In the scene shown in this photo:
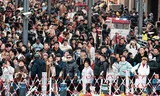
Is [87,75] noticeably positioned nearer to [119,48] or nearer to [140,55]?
[140,55]

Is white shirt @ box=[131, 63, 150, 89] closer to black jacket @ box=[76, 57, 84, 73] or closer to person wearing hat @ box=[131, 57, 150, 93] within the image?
person wearing hat @ box=[131, 57, 150, 93]

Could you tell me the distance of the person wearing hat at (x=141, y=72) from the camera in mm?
17438

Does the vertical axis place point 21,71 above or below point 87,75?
above

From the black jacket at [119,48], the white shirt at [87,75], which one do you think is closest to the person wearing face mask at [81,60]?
the white shirt at [87,75]

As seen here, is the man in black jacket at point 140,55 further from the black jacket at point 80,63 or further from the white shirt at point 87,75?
the white shirt at point 87,75

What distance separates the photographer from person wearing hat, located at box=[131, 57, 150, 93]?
17438 mm

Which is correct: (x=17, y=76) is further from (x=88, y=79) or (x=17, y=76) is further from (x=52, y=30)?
(x=52, y=30)

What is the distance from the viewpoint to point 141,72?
17.5 meters

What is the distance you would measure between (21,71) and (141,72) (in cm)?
378

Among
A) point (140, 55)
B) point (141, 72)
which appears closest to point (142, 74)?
point (141, 72)

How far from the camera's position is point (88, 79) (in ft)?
57.6

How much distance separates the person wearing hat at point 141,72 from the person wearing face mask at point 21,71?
3.43 m

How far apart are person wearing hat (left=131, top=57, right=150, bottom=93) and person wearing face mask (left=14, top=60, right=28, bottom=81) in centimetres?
343

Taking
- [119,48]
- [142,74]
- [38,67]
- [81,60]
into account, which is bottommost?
[142,74]
